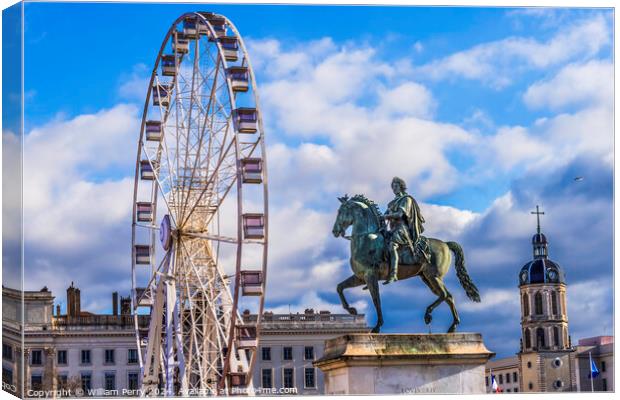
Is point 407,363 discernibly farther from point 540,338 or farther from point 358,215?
point 540,338

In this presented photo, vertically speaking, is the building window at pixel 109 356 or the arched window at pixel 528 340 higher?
the arched window at pixel 528 340

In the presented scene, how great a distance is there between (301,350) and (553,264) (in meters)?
79.4

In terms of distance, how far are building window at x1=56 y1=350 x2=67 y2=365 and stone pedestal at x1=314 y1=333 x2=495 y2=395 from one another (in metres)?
80.5

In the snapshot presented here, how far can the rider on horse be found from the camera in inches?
1425

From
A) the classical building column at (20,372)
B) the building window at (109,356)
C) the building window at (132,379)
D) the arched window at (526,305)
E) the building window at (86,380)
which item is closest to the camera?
the classical building column at (20,372)

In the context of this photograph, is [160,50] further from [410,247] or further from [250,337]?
[410,247]

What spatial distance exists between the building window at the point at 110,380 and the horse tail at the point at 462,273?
264ft

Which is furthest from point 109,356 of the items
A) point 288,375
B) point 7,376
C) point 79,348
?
point 7,376

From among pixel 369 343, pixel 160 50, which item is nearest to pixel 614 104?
pixel 369 343

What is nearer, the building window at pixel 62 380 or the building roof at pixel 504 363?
the building window at pixel 62 380

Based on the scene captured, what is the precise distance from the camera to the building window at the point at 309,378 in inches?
4688

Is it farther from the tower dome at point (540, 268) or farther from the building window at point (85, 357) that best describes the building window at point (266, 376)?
the tower dome at point (540, 268)

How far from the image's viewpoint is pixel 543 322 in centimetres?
18988

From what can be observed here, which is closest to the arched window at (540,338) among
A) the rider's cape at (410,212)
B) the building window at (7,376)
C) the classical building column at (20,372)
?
the building window at (7,376)
